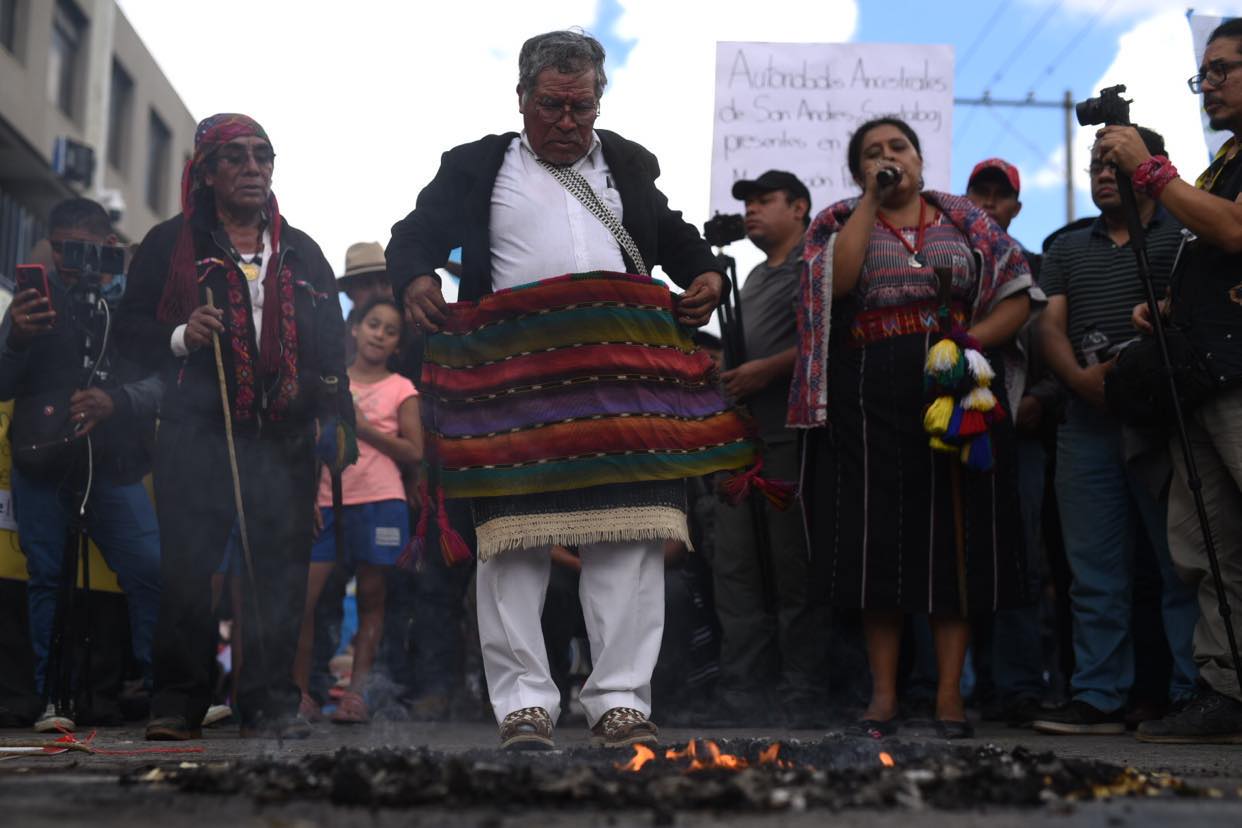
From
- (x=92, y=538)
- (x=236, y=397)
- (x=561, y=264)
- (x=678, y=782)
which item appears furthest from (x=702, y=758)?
(x=92, y=538)

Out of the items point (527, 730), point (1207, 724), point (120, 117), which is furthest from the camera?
point (120, 117)

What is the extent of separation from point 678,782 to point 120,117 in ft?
96.8

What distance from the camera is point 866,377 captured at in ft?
17.0

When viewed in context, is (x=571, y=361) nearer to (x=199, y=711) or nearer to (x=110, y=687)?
(x=199, y=711)

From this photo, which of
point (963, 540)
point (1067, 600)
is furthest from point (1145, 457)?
point (1067, 600)

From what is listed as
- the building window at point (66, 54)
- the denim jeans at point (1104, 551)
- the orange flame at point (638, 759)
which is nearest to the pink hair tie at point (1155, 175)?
the denim jeans at point (1104, 551)

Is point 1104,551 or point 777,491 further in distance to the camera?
point 1104,551

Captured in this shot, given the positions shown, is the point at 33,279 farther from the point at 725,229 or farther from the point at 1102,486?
the point at 1102,486

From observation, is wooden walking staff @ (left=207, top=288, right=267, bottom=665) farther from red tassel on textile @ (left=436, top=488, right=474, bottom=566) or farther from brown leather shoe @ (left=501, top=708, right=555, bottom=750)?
brown leather shoe @ (left=501, top=708, right=555, bottom=750)

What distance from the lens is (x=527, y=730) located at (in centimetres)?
390

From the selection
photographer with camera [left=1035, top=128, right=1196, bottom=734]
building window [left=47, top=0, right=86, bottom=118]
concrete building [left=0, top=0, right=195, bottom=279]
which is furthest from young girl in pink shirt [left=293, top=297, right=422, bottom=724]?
building window [left=47, top=0, right=86, bottom=118]

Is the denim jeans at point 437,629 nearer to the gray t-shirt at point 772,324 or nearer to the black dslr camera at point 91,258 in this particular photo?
the gray t-shirt at point 772,324

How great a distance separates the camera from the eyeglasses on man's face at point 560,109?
429cm

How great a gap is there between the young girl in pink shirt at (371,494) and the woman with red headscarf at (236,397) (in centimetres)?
140
